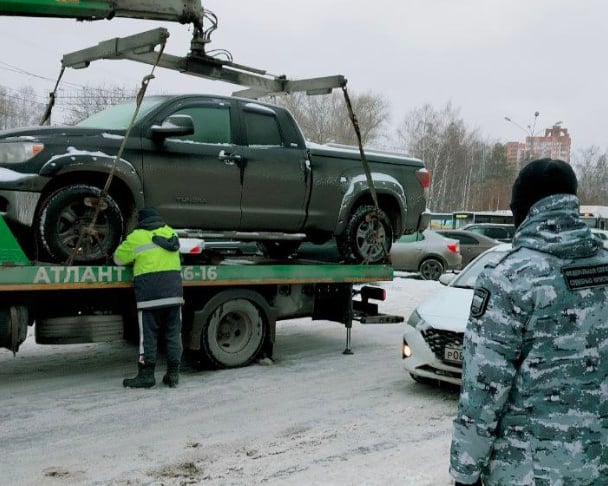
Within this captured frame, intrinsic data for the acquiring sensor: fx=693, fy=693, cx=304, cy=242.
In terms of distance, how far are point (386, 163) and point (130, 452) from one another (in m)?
4.93

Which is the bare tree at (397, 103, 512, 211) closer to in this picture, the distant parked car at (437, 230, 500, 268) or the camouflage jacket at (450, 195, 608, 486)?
the distant parked car at (437, 230, 500, 268)

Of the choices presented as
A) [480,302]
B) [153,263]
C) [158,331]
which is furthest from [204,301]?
[480,302]

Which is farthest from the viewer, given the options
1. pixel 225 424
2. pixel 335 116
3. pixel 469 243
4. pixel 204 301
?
pixel 335 116

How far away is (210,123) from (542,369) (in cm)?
551

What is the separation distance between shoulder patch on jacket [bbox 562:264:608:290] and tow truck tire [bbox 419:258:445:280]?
49.1ft

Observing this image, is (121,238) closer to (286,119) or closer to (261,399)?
(261,399)

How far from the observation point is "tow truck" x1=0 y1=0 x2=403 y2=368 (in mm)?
5754

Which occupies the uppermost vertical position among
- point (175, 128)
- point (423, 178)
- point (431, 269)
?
point (175, 128)

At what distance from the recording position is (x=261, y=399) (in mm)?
6043

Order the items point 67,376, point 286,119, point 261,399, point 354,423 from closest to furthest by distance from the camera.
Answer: point 354,423, point 261,399, point 67,376, point 286,119

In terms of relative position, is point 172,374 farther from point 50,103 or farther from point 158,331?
point 50,103

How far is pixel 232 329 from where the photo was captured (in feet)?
24.2

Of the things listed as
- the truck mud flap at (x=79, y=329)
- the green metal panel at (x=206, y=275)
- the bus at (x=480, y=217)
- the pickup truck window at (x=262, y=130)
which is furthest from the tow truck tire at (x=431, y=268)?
the bus at (x=480, y=217)

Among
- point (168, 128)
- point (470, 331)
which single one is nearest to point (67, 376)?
point (168, 128)
